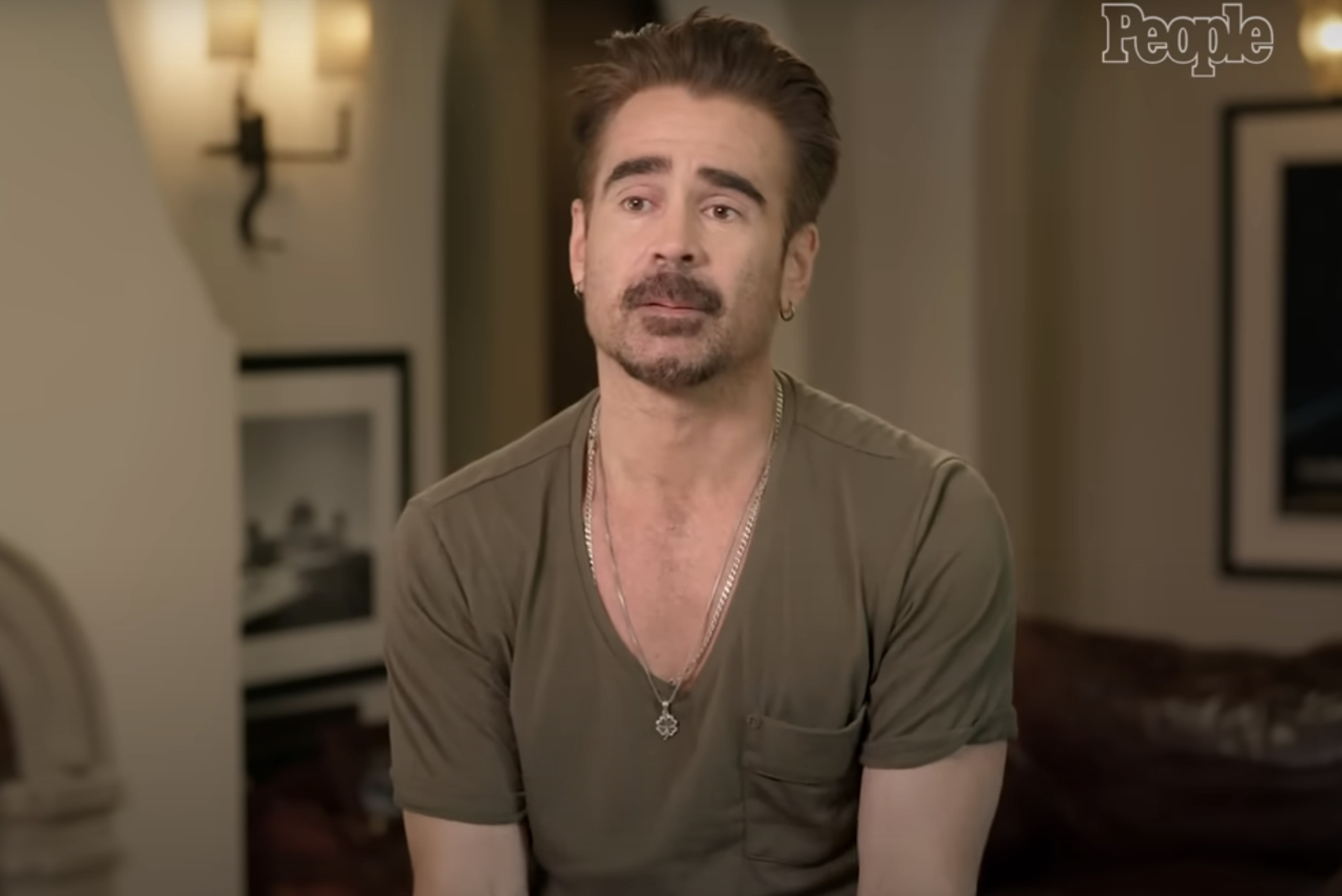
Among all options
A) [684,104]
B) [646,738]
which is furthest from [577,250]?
[646,738]

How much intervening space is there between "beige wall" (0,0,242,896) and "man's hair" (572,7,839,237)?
78 cm

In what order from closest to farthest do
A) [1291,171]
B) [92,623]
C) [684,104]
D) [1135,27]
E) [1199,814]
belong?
[684,104]
[1135,27]
[92,623]
[1199,814]
[1291,171]

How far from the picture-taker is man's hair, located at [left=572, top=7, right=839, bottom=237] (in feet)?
3.52

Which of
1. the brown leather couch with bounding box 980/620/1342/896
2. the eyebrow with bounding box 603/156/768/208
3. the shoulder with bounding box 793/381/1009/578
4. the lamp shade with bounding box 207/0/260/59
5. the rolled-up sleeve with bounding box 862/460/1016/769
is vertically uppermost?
the lamp shade with bounding box 207/0/260/59

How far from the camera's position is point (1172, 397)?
2.09 metres

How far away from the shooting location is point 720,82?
1.07 metres

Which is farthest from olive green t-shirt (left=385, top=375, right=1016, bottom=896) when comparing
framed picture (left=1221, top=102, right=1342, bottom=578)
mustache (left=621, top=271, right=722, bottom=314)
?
framed picture (left=1221, top=102, right=1342, bottom=578)

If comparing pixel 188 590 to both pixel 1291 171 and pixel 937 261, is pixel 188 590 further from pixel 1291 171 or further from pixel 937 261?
pixel 1291 171

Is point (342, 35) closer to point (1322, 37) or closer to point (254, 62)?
point (254, 62)

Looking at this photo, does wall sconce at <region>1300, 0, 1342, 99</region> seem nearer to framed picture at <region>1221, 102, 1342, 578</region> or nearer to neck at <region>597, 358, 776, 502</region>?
framed picture at <region>1221, 102, 1342, 578</region>

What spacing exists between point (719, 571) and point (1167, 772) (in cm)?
100

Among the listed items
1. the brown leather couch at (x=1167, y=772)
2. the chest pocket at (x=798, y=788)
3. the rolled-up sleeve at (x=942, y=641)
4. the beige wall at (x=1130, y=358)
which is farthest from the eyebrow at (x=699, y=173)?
the brown leather couch at (x=1167, y=772)

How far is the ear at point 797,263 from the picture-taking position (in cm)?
112

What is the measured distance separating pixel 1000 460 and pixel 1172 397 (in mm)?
340
